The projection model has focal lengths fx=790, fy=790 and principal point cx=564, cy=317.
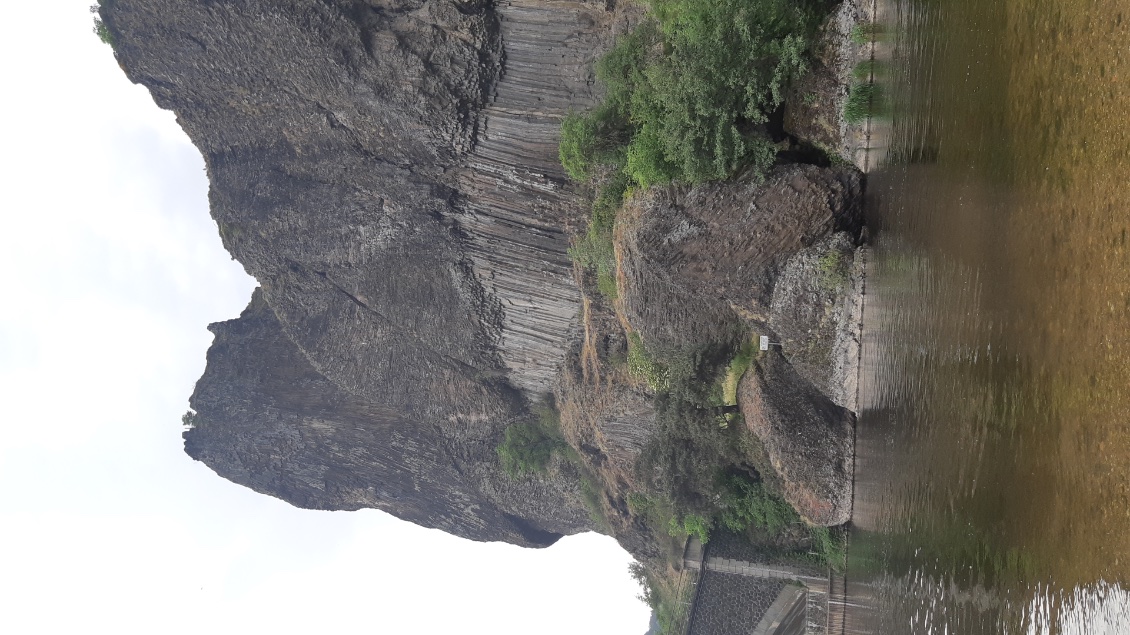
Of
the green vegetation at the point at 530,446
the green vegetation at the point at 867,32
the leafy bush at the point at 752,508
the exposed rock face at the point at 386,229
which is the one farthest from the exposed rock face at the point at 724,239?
the green vegetation at the point at 530,446

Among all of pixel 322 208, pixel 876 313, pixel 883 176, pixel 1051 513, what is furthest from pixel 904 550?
pixel 322 208

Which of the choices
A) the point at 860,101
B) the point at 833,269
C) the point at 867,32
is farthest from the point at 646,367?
the point at 867,32

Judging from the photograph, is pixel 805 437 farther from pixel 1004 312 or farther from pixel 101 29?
pixel 101 29

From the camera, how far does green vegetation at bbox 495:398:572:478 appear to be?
25625mm

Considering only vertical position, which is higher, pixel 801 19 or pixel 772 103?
pixel 801 19

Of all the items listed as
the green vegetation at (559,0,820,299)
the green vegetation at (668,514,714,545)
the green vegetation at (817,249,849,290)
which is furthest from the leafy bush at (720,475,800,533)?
the green vegetation at (559,0,820,299)

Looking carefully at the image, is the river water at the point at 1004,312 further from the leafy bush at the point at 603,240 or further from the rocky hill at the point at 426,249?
the leafy bush at the point at 603,240

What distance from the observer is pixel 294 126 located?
73.6ft

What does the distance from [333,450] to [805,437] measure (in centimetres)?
1875

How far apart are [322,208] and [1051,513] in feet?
66.3

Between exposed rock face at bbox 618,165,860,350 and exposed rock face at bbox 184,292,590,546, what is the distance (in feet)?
39.0

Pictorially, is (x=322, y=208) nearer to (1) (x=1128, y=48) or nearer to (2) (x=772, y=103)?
(2) (x=772, y=103)

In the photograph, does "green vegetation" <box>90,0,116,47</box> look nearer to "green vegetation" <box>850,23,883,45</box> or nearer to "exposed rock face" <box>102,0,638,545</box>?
"exposed rock face" <box>102,0,638,545</box>

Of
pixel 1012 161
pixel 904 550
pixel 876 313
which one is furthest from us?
pixel 876 313
